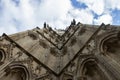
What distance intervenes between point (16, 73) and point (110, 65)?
5739mm

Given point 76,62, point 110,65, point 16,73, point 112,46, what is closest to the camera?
point 110,65

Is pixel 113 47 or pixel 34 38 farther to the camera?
pixel 34 38

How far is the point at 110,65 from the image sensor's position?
46.1 feet

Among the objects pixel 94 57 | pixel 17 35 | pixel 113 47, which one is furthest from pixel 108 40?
pixel 17 35

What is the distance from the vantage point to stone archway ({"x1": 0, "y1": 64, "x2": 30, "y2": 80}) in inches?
604

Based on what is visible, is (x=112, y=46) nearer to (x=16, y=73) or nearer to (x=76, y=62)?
(x=76, y=62)

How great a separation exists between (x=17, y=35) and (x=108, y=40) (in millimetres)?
8367

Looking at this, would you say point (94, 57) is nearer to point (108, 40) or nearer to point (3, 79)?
point (108, 40)

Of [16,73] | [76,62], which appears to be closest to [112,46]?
[76,62]

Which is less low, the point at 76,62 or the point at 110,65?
the point at 76,62

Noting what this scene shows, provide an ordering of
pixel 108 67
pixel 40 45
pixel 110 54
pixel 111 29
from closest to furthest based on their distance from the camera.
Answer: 1. pixel 108 67
2. pixel 110 54
3. pixel 111 29
4. pixel 40 45

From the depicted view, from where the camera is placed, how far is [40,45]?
24125 mm

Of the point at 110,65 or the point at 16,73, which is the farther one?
the point at 16,73

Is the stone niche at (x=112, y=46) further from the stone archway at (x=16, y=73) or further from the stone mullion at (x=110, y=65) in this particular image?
the stone archway at (x=16, y=73)
